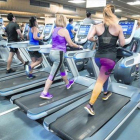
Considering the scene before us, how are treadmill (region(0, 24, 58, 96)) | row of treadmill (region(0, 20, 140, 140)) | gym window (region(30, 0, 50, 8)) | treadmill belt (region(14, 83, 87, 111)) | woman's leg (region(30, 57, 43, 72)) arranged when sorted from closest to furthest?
row of treadmill (region(0, 20, 140, 140)) → treadmill belt (region(14, 83, 87, 111)) → treadmill (region(0, 24, 58, 96)) → woman's leg (region(30, 57, 43, 72)) → gym window (region(30, 0, 50, 8))

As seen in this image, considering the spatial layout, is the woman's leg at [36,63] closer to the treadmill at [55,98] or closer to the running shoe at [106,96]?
the treadmill at [55,98]

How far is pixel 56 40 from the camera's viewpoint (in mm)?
2555

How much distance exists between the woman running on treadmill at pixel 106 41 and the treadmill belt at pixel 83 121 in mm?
132

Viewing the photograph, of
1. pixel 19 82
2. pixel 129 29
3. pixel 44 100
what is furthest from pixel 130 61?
pixel 19 82

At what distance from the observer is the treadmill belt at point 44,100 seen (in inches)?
98.4

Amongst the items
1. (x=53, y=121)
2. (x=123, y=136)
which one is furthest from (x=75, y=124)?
(x=123, y=136)

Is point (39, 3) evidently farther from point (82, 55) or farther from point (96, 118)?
point (96, 118)

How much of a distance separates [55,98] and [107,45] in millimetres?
1253

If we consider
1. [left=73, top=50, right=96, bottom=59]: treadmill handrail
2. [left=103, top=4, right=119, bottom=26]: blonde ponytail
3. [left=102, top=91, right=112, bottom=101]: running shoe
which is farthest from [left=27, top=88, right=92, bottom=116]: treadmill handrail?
[left=103, top=4, right=119, bottom=26]: blonde ponytail

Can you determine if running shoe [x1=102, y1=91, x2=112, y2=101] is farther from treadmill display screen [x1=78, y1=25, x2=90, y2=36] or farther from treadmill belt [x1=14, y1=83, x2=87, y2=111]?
treadmill display screen [x1=78, y1=25, x2=90, y2=36]

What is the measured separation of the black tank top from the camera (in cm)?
205

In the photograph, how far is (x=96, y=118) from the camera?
6.82 ft

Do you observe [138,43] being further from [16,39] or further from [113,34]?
[16,39]

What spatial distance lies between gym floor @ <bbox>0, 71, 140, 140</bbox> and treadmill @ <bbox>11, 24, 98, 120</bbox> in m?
0.16
